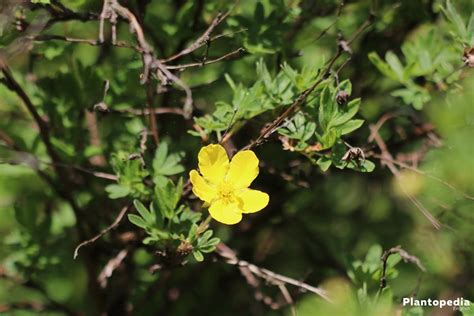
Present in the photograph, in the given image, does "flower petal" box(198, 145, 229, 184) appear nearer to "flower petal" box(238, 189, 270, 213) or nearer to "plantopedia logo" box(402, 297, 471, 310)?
"flower petal" box(238, 189, 270, 213)

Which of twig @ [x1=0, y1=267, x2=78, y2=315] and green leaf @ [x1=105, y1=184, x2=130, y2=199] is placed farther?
twig @ [x1=0, y1=267, x2=78, y2=315]

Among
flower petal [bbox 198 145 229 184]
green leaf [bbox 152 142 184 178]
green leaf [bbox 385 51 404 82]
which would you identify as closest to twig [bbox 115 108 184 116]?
green leaf [bbox 152 142 184 178]

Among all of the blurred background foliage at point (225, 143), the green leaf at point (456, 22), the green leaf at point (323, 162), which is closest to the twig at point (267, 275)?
the blurred background foliage at point (225, 143)

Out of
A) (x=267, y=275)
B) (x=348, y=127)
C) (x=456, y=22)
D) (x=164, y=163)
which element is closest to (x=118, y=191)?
(x=164, y=163)

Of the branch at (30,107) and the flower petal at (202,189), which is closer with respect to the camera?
the flower petal at (202,189)

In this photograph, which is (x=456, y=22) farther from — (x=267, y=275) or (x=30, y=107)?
(x=30, y=107)

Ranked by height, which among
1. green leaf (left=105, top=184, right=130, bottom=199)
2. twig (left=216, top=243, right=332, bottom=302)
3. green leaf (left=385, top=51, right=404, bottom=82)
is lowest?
twig (left=216, top=243, right=332, bottom=302)

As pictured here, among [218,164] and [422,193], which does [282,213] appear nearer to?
[422,193]

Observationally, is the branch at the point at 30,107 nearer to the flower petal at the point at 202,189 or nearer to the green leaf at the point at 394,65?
the flower petal at the point at 202,189

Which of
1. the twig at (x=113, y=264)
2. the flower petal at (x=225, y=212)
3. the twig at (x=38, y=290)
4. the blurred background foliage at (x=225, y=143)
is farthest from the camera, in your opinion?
the twig at (x=38, y=290)
